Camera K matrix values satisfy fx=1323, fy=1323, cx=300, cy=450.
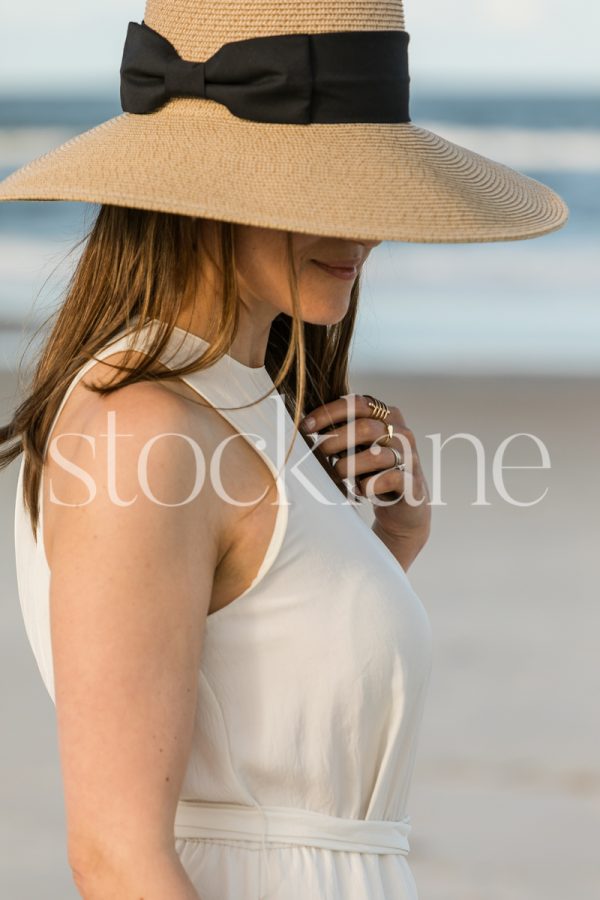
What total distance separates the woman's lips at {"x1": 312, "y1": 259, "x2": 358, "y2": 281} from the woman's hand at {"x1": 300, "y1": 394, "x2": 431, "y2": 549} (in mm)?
259

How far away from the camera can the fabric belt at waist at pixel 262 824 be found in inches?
52.6

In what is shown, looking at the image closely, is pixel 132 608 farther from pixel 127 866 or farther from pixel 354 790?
pixel 354 790

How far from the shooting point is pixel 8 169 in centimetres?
1452

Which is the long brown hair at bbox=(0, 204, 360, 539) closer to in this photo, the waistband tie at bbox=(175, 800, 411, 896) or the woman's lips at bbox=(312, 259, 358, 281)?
the woman's lips at bbox=(312, 259, 358, 281)

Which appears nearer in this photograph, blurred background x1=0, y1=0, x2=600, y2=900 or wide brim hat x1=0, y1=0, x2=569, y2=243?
wide brim hat x1=0, y1=0, x2=569, y2=243

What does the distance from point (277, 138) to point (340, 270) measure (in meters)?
0.17

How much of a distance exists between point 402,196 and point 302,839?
660mm

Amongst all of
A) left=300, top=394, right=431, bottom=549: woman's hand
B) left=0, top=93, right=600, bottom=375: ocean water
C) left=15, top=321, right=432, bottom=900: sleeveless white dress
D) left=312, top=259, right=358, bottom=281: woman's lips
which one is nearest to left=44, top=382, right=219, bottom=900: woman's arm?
left=15, top=321, right=432, bottom=900: sleeveless white dress

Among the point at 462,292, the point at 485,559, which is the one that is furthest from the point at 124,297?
the point at 462,292

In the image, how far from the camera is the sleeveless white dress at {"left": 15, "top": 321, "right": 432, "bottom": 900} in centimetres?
128

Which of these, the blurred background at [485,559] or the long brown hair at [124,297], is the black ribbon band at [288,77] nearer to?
the long brown hair at [124,297]

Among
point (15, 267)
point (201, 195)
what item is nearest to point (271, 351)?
point (201, 195)

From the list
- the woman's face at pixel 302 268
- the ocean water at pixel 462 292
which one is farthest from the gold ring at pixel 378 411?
the ocean water at pixel 462 292

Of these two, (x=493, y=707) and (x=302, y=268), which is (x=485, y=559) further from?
(x=302, y=268)
